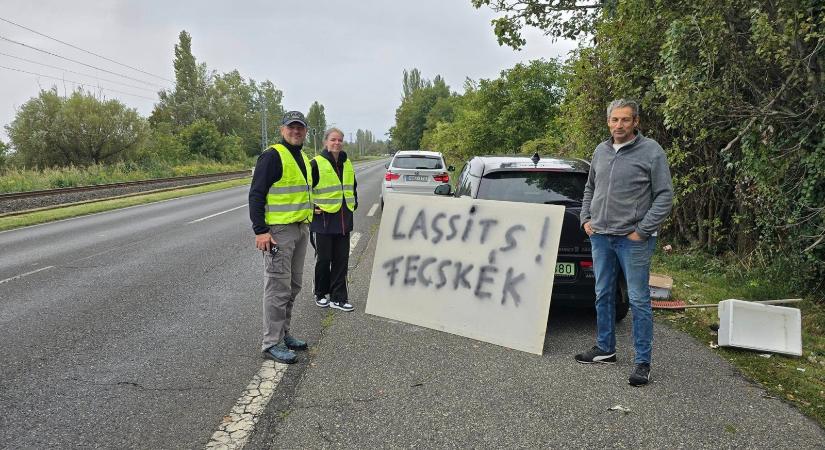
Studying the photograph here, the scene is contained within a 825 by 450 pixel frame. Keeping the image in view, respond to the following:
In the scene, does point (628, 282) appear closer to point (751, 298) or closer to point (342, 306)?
point (751, 298)

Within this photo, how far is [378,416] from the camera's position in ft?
10.3

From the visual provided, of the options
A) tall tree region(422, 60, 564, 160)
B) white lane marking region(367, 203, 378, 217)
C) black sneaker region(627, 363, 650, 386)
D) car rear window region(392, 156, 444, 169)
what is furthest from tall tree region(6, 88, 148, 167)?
black sneaker region(627, 363, 650, 386)

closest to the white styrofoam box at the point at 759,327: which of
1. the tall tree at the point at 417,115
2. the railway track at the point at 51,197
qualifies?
the railway track at the point at 51,197

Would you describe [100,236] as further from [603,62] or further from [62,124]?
[62,124]

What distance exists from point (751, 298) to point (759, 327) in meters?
1.41

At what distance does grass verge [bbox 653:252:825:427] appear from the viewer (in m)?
3.58

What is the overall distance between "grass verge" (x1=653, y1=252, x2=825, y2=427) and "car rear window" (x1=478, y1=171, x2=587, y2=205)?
5.44ft

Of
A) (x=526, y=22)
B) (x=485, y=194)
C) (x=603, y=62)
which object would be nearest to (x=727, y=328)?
(x=485, y=194)

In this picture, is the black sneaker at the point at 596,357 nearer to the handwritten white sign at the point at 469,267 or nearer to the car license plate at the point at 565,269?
the handwritten white sign at the point at 469,267

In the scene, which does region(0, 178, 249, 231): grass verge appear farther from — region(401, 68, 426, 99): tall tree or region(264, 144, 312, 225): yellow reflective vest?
region(401, 68, 426, 99): tall tree

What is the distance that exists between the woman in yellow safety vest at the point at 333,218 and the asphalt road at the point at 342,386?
0.92 ft

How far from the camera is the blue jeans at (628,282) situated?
3.71m

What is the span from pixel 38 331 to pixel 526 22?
1012 cm

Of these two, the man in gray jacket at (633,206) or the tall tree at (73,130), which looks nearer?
the man in gray jacket at (633,206)
